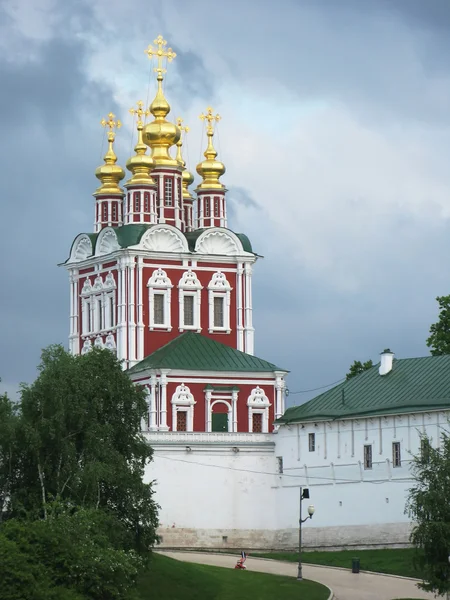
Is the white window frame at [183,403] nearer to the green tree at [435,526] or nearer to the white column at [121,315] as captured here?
the white column at [121,315]

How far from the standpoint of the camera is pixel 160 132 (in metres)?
92.4

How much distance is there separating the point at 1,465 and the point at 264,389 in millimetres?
23927

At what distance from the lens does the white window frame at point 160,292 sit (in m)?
88.2

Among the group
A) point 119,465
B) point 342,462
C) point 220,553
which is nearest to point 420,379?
point 342,462

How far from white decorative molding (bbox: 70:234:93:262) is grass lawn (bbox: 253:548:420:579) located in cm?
1841

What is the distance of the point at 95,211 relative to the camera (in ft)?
306

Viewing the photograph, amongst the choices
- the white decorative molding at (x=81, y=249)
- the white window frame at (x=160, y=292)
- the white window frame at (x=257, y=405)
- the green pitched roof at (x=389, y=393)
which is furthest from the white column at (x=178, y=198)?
the green pitched roof at (x=389, y=393)

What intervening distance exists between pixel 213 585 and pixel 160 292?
2396 cm

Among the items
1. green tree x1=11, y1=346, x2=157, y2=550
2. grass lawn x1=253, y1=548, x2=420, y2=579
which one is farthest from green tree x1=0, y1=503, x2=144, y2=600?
grass lawn x1=253, y1=548, x2=420, y2=579

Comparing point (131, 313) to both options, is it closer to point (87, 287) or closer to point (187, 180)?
point (87, 287)

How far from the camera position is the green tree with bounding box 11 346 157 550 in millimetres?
63125

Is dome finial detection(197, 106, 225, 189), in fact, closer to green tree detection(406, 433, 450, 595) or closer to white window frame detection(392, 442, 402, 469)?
white window frame detection(392, 442, 402, 469)

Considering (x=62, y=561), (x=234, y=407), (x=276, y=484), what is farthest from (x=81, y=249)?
(x=62, y=561)

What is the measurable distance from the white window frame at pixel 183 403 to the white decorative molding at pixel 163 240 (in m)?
6.56
